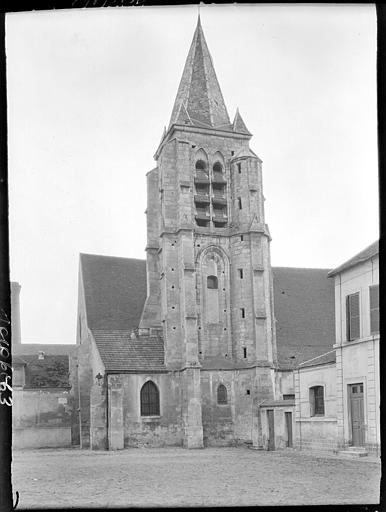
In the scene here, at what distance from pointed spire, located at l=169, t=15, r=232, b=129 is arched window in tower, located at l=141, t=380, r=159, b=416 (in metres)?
15.5

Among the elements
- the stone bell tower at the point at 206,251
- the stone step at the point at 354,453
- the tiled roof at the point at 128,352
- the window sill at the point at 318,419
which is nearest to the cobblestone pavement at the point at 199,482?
the stone step at the point at 354,453

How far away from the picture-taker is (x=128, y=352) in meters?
34.4

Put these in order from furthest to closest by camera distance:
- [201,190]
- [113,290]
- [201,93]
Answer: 1. [113,290]
2. [201,93]
3. [201,190]

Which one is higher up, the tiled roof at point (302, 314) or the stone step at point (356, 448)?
the tiled roof at point (302, 314)

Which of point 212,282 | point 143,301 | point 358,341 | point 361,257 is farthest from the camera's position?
point 143,301

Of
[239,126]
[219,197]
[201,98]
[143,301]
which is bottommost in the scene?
[143,301]

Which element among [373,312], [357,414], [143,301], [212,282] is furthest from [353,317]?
[143,301]

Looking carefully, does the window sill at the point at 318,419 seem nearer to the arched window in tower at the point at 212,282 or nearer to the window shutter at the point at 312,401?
the window shutter at the point at 312,401

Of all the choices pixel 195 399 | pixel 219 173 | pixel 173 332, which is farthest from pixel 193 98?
pixel 195 399

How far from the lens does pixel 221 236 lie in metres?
36.9

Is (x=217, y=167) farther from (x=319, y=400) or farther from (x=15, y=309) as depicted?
(x=319, y=400)

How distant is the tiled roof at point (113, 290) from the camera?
38906mm

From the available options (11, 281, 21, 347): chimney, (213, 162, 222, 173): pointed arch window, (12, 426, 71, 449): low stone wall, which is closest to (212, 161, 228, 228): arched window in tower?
(213, 162, 222, 173): pointed arch window

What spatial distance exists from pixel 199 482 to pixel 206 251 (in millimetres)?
20468
